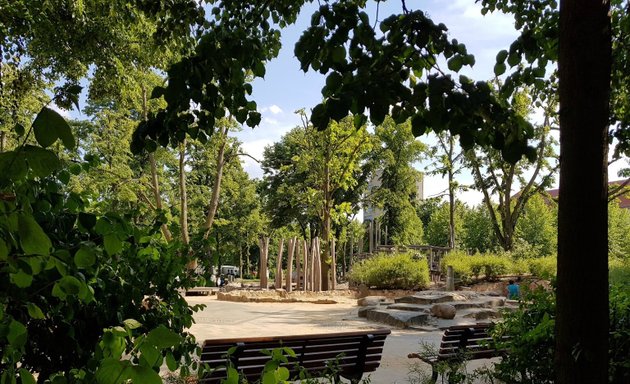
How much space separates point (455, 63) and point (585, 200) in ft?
2.44

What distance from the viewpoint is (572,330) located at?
79.6 inches

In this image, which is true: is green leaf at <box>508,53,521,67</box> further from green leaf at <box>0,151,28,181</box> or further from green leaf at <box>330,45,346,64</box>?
green leaf at <box>0,151,28,181</box>

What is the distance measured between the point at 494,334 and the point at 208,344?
253cm

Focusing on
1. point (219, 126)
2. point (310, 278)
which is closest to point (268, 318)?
point (310, 278)

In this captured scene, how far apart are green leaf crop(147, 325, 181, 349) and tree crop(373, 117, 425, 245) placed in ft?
95.4

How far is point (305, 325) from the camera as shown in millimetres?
12453

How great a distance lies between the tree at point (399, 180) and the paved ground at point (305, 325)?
48.4ft

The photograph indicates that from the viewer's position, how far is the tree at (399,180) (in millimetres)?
32844

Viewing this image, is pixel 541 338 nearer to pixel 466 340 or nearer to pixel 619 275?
pixel 466 340

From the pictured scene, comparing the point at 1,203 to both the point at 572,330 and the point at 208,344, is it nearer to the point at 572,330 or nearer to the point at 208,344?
the point at 572,330

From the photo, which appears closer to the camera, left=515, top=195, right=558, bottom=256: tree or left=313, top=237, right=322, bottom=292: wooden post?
left=313, top=237, right=322, bottom=292: wooden post

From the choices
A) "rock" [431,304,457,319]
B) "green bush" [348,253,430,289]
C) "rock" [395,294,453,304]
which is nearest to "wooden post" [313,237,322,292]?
"green bush" [348,253,430,289]

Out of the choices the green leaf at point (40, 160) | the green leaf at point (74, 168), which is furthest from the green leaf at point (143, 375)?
the green leaf at point (74, 168)

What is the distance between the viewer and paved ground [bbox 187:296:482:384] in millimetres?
7805
